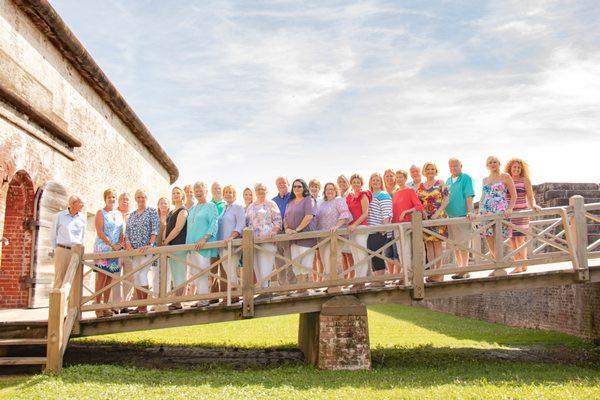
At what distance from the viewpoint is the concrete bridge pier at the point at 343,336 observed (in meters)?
8.20

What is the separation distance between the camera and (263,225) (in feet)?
28.1

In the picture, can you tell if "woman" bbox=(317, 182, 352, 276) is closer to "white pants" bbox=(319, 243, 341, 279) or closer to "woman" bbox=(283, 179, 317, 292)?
"white pants" bbox=(319, 243, 341, 279)

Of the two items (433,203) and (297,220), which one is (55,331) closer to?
(297,220)

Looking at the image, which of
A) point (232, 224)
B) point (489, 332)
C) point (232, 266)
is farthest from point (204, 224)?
point (489, 332)

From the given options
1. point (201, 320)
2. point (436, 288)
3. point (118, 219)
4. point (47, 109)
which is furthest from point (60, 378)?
point (47, 109)

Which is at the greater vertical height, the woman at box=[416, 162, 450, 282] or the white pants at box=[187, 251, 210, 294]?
the woman at box=[416, 162, 450, 282]

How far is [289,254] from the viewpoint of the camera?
29.2 feet

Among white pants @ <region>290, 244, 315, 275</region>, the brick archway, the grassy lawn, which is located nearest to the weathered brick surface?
the grassy lawn

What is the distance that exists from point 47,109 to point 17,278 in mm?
3260

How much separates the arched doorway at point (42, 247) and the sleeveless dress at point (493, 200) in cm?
755

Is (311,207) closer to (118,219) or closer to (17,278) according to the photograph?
(118,219)

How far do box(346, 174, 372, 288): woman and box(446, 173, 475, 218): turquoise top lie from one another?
1.25 meters

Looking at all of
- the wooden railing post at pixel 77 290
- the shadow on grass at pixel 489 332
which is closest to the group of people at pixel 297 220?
the wooden railing post at pixel 77 290

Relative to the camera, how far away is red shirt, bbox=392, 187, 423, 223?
28.2 feet
